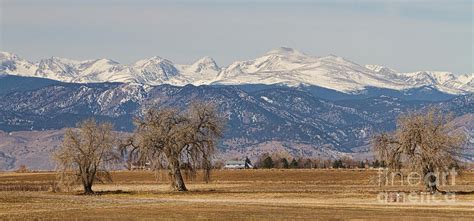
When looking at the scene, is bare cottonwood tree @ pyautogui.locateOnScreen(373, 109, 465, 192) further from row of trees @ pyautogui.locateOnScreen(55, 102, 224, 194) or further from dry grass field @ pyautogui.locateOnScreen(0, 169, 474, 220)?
row of trees @ pyautogui.locateOnScreen(55, 102, 224, 194)

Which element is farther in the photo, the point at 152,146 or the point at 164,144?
the point at 164,144

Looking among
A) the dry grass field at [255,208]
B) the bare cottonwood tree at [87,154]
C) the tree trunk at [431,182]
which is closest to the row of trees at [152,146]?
the bare cottonwood tree at [87,154]

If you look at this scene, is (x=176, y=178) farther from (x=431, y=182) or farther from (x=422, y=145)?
(x=431, y=182)

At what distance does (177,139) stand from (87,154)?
35.8 ft

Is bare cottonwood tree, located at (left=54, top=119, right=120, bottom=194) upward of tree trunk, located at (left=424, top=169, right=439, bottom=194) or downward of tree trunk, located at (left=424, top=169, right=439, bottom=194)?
upward

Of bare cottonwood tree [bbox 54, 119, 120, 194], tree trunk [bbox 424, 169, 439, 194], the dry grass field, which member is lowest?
the dry grass field

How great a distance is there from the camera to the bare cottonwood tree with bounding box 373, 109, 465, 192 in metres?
109

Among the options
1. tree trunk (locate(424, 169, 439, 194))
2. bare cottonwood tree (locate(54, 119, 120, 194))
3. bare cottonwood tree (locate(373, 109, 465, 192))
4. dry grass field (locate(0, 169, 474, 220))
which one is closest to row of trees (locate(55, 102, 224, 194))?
bare cottonwood tree (locate(54, 119, 120, 194))

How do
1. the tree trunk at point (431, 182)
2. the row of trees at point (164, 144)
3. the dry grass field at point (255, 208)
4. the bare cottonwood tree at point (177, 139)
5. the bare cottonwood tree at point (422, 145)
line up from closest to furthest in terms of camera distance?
the dry grass field at point (255, 208) → the tree trunk at point (431, 182) → the bare cottonwood tree at point (422, 145) → the row of trees at point (164, 144) → the bare cottonwood tree at point (177, 139)

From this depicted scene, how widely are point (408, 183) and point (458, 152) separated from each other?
1371cm

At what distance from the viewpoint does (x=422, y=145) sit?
110125 mm

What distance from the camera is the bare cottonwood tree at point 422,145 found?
109 meters

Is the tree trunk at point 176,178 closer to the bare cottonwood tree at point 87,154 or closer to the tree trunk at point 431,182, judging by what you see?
the bare cottonwood tree at point 87,154

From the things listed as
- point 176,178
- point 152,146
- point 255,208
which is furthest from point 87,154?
point 255,208
